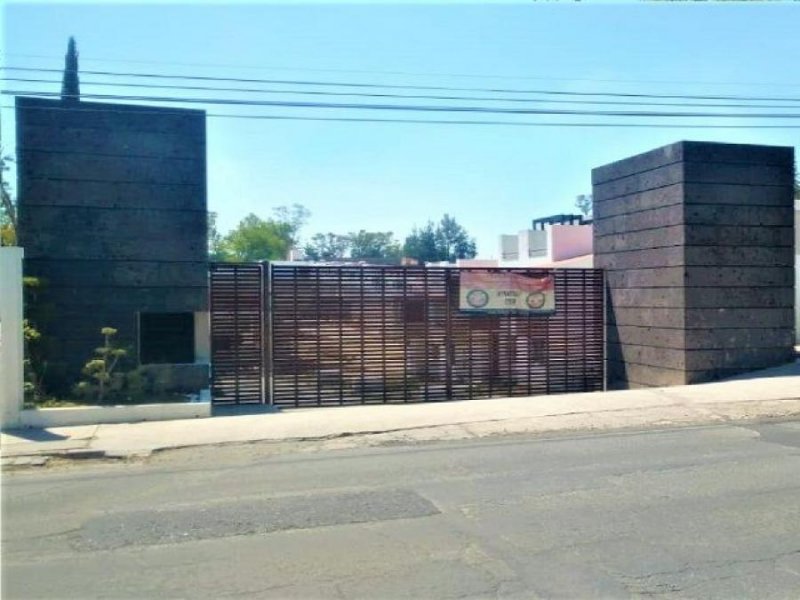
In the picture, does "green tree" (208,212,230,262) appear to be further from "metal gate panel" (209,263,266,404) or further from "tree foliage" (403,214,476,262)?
"metal gate panel" (209,263,266,404)

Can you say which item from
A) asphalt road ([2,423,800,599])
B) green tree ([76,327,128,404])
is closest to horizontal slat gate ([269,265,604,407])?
green tree ([76,327,128,404])

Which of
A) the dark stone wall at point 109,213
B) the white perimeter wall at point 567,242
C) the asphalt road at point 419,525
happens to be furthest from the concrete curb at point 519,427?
the white perimeter wall at point 567,242

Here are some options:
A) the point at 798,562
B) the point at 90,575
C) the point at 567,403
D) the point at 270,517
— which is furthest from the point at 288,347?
the point at 798,562

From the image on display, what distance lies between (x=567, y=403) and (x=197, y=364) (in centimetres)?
640

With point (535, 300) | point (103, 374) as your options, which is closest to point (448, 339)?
point (535, 300)

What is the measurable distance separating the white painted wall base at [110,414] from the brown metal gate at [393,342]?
1.46 meters

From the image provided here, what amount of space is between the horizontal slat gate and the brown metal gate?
0.02 metres

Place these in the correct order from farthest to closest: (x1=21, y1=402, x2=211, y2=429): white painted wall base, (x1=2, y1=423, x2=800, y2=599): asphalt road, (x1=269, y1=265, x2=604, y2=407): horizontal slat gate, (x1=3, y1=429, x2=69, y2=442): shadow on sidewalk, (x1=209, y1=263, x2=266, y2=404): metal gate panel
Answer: (x1=269, y1=265, x2=604, y2=407): horizontal slat gate
(x1=209, y1=263, x2=266, y2=404): metal gate panel
(x1=21, y1=402, x2=211, y2=429): white painted wall base
(x1=3, y1=429, x2=69, y2=442): shadow on sidewalk
(x1=2, y1=423, x2=800, y2=599): asphalt road

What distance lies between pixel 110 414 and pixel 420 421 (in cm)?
455

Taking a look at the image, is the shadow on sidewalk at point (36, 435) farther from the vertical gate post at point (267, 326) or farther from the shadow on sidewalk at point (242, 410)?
the vertical gate post at point (267, 326)

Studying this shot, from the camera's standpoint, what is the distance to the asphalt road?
4.38 meters

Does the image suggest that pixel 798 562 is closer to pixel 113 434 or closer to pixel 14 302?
pixel 113 434

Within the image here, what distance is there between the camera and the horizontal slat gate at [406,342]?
13086 millimetres

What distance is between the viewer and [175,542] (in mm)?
5176
